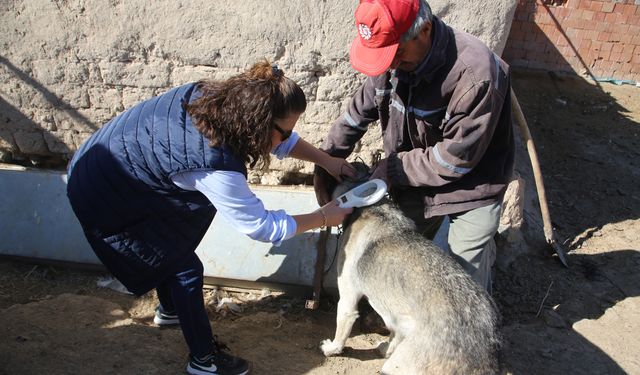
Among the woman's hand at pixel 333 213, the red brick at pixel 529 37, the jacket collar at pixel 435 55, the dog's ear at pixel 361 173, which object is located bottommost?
the woman's hand at pixel 333 213

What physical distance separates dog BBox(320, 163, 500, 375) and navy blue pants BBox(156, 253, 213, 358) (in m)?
0.88

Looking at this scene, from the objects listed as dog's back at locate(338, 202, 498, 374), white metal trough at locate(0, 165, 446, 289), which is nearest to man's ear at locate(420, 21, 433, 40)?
dog's back at locate(338, 202, 498, 374)

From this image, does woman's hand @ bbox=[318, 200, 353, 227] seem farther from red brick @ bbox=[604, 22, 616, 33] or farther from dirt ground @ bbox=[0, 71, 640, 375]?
red brick @ bbox=[604, 22, 616, 33]

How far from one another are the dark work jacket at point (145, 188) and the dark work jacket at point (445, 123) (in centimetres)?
104

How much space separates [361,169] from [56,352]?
7.59ft

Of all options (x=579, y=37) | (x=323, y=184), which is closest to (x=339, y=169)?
(x=323, y=184)

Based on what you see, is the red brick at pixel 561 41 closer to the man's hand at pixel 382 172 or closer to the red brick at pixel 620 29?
the red brick at pixel 620 29

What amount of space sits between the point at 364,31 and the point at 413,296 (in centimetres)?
144

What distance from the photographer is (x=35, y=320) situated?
3.50 m

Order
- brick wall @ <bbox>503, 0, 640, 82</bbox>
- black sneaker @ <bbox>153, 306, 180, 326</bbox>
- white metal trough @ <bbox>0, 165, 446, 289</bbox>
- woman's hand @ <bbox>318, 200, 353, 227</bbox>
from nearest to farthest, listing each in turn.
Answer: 1. woman's hand @ <bbox>318, 200, 353, 227</bbox>
2. black sneaker @ <bbox>153, 306, 180, 326</bbox>
3. white metal trough @ <bbox>0, 165, 446, 289</bbox>
4. brick wall @ <bbox>503, 0, 640, 82</bbox>

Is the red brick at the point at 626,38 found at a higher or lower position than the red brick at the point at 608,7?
lower

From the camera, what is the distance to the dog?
2.51 m

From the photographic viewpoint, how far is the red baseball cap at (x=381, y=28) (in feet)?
7.69

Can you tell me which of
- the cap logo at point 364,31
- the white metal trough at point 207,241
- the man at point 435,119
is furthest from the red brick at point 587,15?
the cap logo at point 364,31
